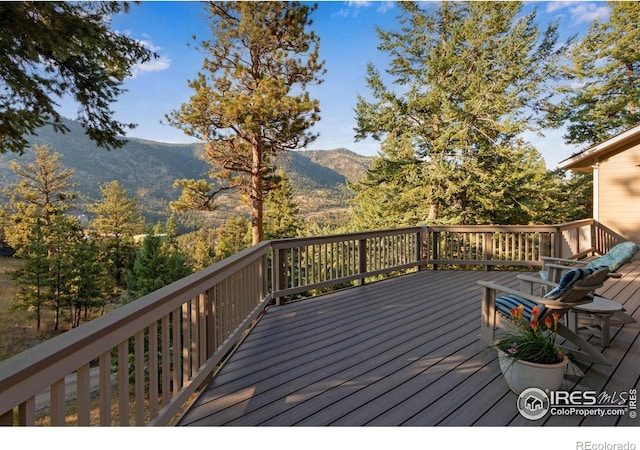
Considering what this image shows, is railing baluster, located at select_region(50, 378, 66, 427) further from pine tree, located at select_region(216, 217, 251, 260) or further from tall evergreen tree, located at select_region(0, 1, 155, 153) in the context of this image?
pine tree, located at select_region(216, 217, 251, 260)

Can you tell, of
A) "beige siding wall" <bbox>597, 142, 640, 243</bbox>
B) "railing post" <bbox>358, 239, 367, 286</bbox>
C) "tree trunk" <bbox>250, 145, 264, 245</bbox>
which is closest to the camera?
"railing post" <bbox>358, 239, 367, 286</bbox>

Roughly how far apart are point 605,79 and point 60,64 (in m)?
19.2

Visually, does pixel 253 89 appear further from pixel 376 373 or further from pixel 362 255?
pixel 376 373

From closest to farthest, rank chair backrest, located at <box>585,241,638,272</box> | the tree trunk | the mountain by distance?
chair backrest, located at <box>585,241,638,272</box>
the tree trunk
the mountain

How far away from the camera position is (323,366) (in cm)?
286

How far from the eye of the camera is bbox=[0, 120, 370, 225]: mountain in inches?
2159

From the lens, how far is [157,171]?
267 feet

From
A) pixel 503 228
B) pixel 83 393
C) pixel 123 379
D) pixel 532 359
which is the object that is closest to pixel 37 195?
pixel 503 228

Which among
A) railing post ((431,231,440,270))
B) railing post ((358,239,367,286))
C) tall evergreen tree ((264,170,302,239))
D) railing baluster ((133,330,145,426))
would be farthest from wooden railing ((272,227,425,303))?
tall evergreen tree ((264,170,302,239))

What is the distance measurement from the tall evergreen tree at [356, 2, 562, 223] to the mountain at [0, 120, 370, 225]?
27103 millimetres

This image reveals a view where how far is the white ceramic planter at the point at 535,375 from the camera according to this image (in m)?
2.25

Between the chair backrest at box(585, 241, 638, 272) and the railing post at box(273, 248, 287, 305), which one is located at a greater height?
the chair backrest at box(585, 241, 638, 272)

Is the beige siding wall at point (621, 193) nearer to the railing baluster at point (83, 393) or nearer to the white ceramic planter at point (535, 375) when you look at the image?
the white ceramic planter at point (535, 375)

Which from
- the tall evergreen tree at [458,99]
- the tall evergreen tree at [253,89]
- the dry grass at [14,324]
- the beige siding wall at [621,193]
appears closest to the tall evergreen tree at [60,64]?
the tall evergreen tree at [253,89]
